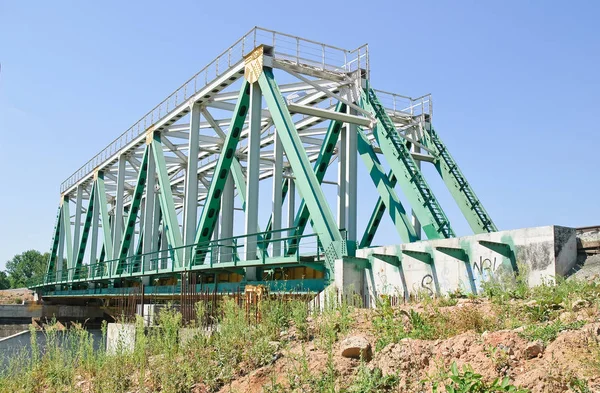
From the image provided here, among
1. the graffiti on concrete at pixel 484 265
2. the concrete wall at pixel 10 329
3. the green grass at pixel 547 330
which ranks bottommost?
the concrete wall at pixel 10 329

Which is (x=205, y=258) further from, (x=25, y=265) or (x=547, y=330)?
(x=25, y=265)

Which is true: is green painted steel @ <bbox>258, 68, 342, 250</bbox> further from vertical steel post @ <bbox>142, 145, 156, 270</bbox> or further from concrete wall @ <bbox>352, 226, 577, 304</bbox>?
vertical steel post @ <bbox>142, 145, 156, 270</bbox>

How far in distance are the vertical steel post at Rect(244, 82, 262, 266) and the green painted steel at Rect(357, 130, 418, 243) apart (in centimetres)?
449

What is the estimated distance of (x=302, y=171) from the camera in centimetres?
1855

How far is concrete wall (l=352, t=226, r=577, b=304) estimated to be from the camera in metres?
11.1

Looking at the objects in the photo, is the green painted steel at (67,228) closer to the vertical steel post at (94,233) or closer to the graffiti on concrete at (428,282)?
the vertical steel post at (94,233)

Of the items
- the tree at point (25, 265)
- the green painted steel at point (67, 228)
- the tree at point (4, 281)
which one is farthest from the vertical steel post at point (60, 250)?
the tree at point (25, 265)

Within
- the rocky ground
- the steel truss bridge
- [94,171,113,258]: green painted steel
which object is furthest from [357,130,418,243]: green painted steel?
[94,171,113,258]: green painted steel

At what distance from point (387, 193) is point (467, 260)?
1010 cm

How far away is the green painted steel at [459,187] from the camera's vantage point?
22.3 m

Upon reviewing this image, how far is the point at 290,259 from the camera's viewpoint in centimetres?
1680

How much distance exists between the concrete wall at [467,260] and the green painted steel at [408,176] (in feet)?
17.1

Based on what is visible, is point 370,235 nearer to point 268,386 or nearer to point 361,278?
point 361,278

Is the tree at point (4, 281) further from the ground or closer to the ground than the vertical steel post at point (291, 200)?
closer to the ground
